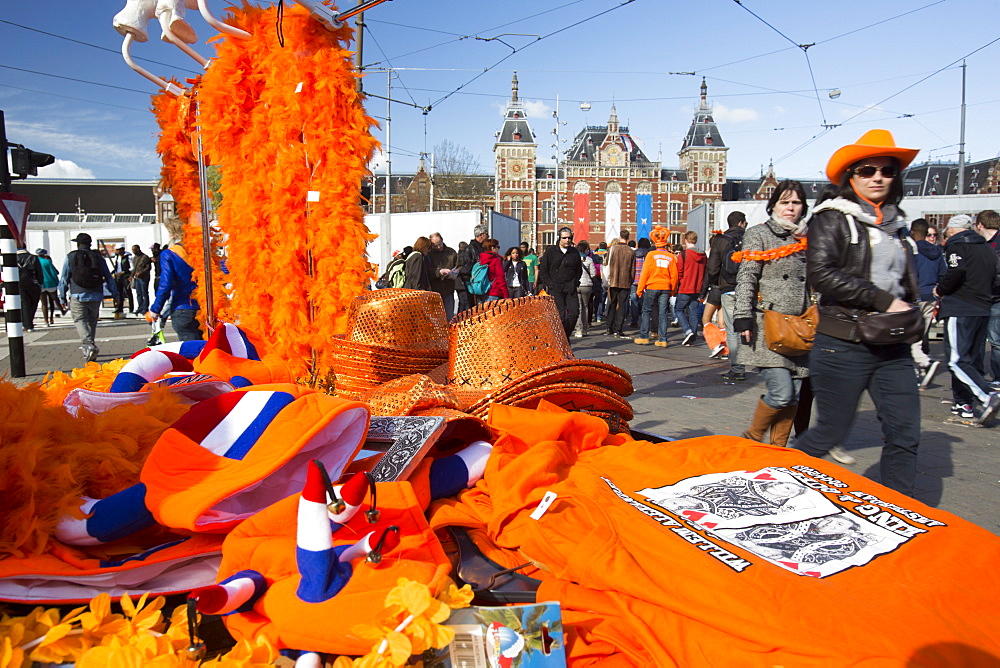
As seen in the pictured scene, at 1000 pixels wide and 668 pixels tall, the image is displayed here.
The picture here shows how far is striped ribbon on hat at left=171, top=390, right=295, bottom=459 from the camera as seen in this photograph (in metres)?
1.74

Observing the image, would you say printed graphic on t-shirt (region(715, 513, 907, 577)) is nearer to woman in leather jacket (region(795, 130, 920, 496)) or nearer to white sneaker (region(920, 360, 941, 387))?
woman in leather jacket (region(795, 130, 920, 496))

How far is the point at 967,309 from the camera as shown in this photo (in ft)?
18.4

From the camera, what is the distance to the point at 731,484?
1.88 m

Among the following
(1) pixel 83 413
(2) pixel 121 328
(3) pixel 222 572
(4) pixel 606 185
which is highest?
(4) pixel 606 185

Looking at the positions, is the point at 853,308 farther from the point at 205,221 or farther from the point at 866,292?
the point at 205,221

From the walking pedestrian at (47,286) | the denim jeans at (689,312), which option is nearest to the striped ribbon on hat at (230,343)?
the denim jeans at (689,312)

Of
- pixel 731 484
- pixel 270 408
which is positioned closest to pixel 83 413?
pixel 270 408

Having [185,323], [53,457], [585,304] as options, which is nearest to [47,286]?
[185,323]

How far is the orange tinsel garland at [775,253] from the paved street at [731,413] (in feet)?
4.35

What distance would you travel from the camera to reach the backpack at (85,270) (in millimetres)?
8417

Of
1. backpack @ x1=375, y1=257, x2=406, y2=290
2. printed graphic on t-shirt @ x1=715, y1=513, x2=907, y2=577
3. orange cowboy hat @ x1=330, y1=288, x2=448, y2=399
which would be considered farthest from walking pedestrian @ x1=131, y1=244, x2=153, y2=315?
printed graphic on t-shirt @ x1=715, y1=513, x2=907, y2=577

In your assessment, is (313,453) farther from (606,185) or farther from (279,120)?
(606,185)

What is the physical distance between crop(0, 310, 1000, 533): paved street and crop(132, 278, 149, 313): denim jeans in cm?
500

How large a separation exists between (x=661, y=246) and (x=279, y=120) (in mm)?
7318
